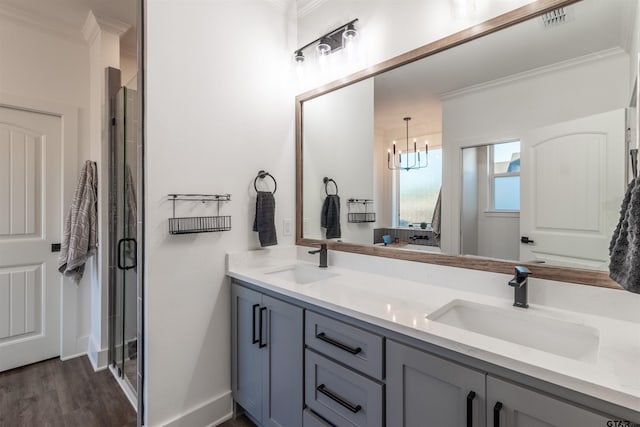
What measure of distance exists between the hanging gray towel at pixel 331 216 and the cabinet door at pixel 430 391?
Answer: 1068 millimetres

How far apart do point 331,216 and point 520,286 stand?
1.19 m

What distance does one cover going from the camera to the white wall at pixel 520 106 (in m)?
1.12

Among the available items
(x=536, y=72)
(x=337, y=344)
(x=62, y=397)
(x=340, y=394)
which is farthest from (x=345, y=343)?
(x=62, y=397)

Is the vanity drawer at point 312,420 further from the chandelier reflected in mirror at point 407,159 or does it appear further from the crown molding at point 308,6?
the crown molding at point 308,6

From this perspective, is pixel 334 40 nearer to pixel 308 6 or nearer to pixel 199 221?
pixel 308 6

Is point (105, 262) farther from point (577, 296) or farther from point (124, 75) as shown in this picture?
point (577, 296)

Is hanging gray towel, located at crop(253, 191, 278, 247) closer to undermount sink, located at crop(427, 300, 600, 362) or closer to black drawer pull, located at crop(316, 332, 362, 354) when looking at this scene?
black drawer pull, located at crop(316, 332, 362, 354)

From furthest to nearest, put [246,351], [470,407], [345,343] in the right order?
[246,351], [345,343], [470,407]

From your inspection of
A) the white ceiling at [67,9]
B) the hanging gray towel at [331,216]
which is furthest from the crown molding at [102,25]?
the hanging gray towel at [331,216]

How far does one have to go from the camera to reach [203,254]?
1786 millimetres

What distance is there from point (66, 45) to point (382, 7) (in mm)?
2577

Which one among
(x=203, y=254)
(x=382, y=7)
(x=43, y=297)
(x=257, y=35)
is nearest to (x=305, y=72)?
(x=257, y=35)

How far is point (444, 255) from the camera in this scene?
1537mm

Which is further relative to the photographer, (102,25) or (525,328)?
(102,25)
